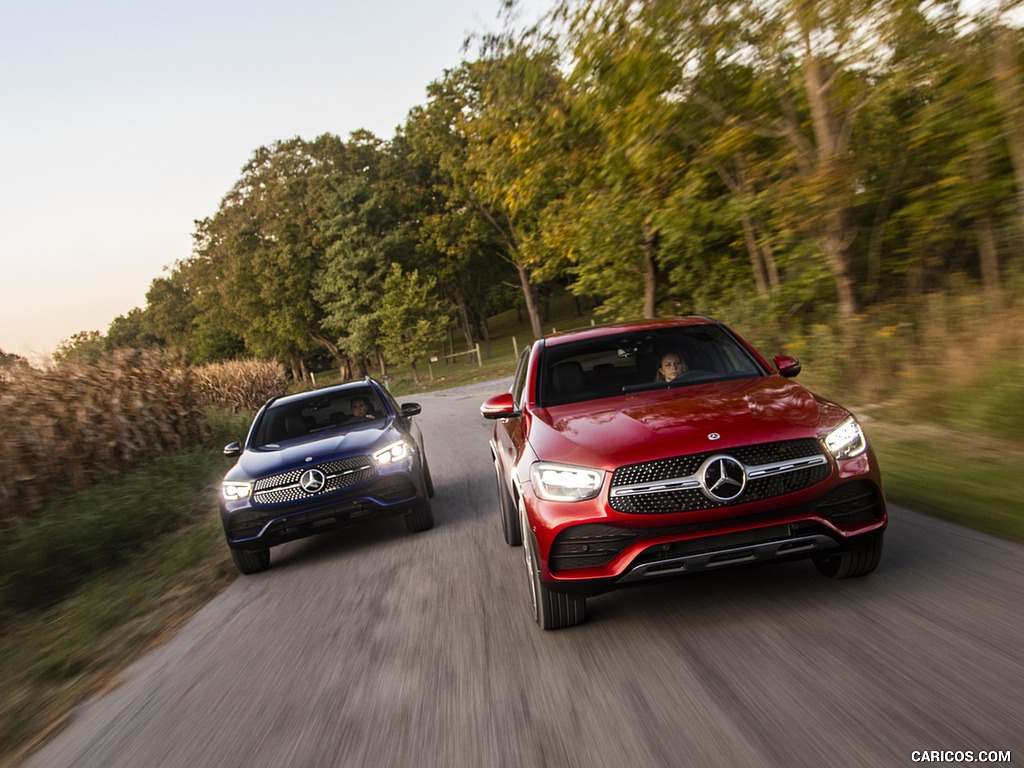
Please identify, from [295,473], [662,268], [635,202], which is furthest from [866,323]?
[295,473]

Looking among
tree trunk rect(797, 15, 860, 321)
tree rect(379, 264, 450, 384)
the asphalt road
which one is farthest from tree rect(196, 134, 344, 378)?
the asphalt road

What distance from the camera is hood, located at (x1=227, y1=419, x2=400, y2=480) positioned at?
7.54 metres

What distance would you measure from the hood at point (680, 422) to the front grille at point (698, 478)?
0.04 metres

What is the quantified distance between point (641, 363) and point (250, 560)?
161 inches

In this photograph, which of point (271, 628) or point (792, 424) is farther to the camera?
point (271, 628)

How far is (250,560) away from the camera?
298 inches

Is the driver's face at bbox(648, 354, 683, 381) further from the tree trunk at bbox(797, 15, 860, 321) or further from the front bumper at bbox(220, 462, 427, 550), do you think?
the tree trunk at bbox(797, 15, 860, 321)

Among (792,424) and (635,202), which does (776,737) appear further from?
(635,202)

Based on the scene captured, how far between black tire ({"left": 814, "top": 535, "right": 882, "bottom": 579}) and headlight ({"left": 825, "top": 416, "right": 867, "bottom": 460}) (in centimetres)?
47

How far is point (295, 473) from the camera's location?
7445 millimetres

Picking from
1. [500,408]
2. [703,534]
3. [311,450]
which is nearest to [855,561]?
[703,534]

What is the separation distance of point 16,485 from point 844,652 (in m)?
9.80

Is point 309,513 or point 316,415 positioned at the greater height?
point 316,415

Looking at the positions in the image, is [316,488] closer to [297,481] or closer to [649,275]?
[297,481]
